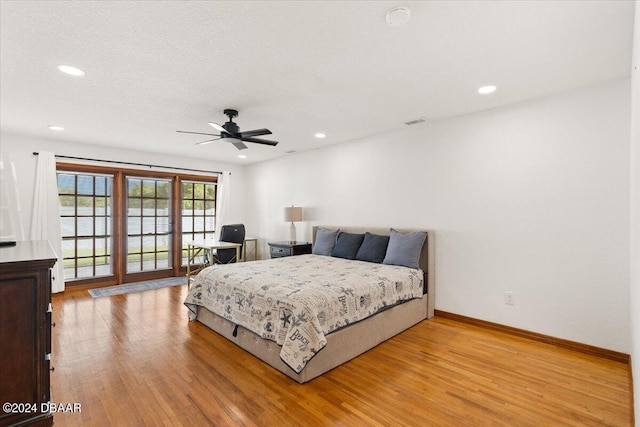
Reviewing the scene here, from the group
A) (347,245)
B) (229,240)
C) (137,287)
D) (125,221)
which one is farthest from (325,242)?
(125,221)

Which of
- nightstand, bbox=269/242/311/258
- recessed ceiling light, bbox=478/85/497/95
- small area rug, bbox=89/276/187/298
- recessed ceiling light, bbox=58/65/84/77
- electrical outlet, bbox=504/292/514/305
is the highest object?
recessed ceiling light, bbox=478/85/497/95

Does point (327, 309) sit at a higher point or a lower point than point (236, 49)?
A: lower

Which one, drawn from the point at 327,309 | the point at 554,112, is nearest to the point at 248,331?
the point at 327,309

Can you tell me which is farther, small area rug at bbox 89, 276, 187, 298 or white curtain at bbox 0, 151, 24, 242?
small area rug at bbox 89, 276, 187, 298

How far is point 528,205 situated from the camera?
3.10 metres

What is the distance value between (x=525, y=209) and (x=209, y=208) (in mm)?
5729

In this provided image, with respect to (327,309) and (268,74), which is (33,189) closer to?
(268,74)

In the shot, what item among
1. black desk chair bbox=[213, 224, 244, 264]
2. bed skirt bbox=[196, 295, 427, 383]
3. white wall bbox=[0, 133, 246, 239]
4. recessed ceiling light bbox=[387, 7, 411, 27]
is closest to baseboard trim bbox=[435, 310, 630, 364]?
bed skirt bbox=[196, 295, 427, 383]

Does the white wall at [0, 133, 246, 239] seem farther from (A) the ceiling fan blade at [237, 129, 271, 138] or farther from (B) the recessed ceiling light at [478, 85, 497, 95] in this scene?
(B) the recessed ceiling light at [478, 85, 497, 95]

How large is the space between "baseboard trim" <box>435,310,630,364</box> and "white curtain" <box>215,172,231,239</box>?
15.4 feet

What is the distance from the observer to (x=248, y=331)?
9.08 ft

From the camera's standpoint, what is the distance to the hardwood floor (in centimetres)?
190

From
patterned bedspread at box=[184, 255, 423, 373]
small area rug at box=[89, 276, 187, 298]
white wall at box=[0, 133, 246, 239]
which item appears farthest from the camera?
small area rug at box=[89, 276, 187, 298]

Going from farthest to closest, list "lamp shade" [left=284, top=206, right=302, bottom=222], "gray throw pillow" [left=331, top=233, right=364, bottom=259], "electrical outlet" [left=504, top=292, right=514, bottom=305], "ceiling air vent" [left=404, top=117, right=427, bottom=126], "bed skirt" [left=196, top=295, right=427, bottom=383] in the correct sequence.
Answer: "lamp shade" [left=284, top=206, right=302, bottom=222] → "gray throw pillow" [left=331, top=233, right=364, bottom=259] → "ceiling air vent" [left=404, top=117, right=427, bottom=126] → "electrical outlet" [left=504, top=292, right=514, bottom=305] → "bed skirt" [left=196, top=295, right=427, bottom=383]
